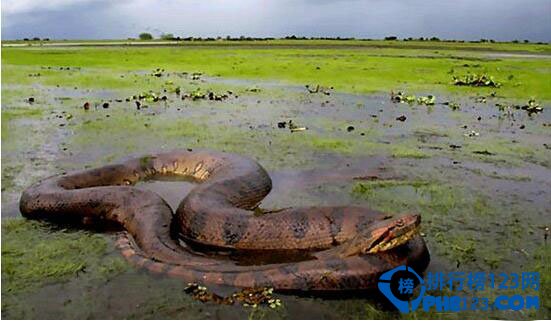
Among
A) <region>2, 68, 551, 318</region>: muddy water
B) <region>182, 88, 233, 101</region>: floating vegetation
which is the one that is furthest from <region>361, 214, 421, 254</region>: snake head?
<region>182, 88, 233, 101</region>: floating vegetation

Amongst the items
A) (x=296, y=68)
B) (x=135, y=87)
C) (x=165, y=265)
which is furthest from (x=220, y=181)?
(x=296, y=68)

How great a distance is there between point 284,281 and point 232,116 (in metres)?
11.3

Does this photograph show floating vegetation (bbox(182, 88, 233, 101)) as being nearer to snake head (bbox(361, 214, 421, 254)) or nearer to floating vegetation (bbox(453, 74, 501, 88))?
floating vegetation (bbox(453, 74, 501, 88))

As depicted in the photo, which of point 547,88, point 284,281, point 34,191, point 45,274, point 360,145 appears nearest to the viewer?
point 284,281

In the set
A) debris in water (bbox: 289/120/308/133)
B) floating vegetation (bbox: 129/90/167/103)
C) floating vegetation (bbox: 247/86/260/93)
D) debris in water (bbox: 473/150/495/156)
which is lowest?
debris in water (bbox: 473/150/495/156)

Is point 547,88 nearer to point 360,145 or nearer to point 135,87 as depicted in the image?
point 360,145

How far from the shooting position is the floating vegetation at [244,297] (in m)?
5.55

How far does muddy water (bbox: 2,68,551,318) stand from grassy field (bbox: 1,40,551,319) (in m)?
0.03

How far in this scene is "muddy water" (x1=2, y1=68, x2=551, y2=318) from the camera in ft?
19.0

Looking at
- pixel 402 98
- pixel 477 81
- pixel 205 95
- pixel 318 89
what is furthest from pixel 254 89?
pixel 477 81

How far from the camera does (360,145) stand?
12.8 metres

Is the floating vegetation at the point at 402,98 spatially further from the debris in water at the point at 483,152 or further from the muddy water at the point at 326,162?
the debris in water at the point at 483,152

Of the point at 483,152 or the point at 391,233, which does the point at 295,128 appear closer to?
the point at 483,152

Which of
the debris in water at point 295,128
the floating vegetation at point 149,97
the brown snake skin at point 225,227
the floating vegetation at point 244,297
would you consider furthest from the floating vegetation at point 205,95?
the floating vegetation at point 244,297
